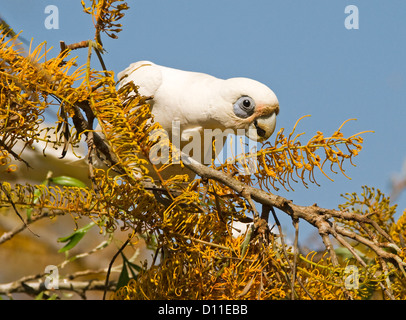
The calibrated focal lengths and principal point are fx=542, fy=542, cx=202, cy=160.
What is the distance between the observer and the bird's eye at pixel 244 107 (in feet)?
5.02

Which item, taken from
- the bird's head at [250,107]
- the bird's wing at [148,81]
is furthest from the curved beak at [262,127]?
the bird's wing at [148,81]

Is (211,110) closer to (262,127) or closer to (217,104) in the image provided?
(217,104)

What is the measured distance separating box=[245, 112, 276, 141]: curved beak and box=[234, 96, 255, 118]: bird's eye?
3cm

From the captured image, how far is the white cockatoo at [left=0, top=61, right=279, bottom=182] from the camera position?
1532 mm

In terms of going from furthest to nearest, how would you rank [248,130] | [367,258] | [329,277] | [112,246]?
1. [112,246]
2. [367,258]
3. [248,130]
4. [329,277]

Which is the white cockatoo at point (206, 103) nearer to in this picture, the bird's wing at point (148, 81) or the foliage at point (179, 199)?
the bird's wing at point (148, 81)

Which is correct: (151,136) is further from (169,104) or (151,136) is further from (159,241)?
(169,104)

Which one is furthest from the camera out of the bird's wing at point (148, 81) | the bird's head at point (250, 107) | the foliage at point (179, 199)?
the bird's wing at point (148, 81)

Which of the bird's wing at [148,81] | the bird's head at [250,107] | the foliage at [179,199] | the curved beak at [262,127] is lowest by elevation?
the foliage at [179,199]

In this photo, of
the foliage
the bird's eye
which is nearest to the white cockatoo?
the bird's eye

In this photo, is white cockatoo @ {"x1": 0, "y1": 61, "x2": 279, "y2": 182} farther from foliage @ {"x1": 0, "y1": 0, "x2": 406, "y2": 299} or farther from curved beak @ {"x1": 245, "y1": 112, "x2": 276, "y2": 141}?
foliage @ {"x1": 0, "y1": 0, "x2": 406, "y2": 299}

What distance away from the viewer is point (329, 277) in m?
1.01
